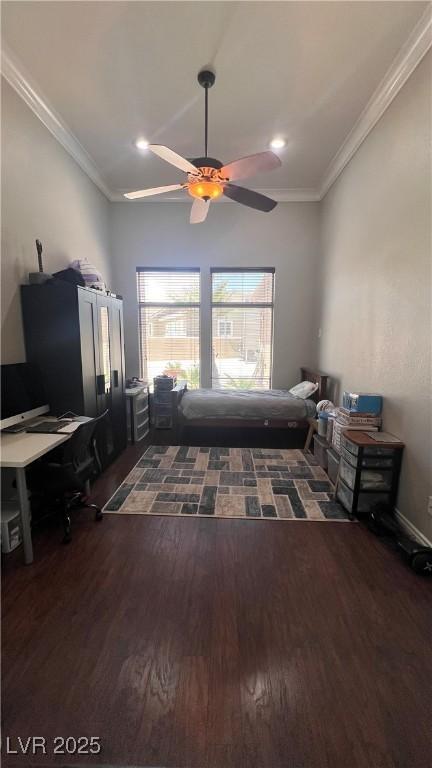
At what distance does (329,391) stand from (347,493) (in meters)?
1.77

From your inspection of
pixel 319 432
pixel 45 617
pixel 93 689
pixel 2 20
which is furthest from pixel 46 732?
pixel 2 20

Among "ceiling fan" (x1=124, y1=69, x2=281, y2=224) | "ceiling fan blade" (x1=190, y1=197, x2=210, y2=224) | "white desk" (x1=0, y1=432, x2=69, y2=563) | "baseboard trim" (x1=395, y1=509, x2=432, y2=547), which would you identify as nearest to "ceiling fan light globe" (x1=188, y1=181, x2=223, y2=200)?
"ceiling fan" (x1=124, y1=69, x2=281, y2=224)

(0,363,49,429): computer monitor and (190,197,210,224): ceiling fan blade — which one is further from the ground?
(190,197,210,224): ceiling fan blade

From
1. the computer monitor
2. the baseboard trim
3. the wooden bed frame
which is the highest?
the computer monitor

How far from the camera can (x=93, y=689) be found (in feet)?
4.18

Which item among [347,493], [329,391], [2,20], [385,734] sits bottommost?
[385,734]

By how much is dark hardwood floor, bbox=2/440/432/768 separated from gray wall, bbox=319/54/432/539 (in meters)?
0.88

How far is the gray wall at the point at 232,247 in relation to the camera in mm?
4645

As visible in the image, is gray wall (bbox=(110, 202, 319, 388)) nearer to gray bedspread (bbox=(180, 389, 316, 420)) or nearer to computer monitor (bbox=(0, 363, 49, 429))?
gray bedspread (bbox=(180, 389, 316, 420))

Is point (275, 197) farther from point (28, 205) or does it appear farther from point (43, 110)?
point (28, 205)

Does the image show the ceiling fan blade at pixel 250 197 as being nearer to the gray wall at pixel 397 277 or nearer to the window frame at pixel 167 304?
the gray wall at pixel 397 277

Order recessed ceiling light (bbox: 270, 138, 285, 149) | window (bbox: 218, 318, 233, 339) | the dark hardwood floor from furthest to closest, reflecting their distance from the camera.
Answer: window (bbox: 218, 318, 233, 339) < recessed ceiling light (bbox: 270, 138, 285, 149) < the dark hardwood floor

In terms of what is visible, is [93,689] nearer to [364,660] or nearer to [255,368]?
[364,660]

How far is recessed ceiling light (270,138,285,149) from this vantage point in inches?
127
